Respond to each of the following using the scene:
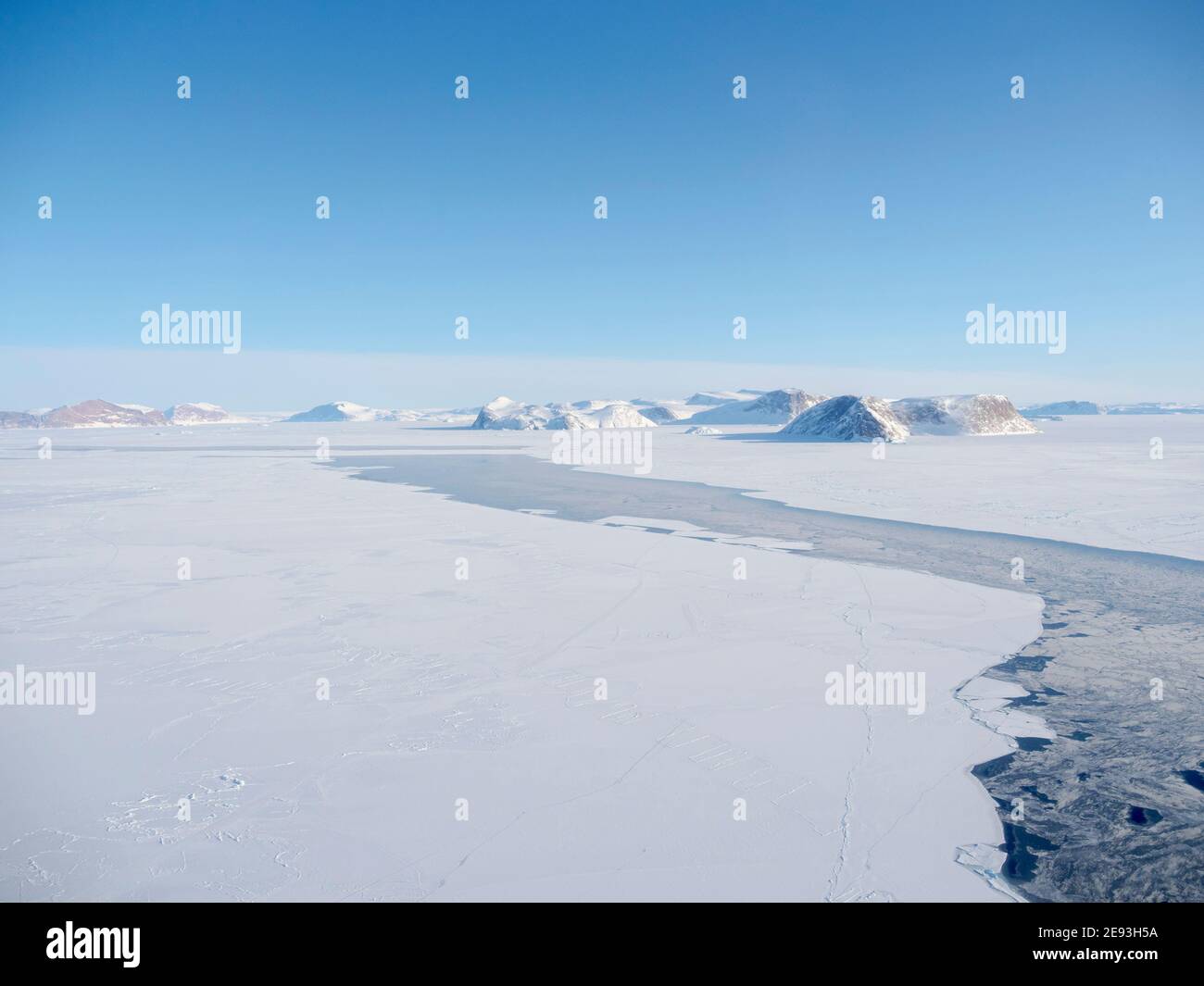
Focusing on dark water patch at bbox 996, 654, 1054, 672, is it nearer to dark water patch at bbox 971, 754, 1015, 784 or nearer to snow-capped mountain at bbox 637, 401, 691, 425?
dark water patch at bbox 971, 754, 1015, 784

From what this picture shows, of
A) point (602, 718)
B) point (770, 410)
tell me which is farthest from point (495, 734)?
point (770, 410)

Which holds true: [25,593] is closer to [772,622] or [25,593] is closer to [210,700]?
[210,700]

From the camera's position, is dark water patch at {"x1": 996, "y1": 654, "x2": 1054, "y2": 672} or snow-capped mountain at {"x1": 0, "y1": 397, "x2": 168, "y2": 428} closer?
dark water patch at {"x1": 996, "y1": 654, "x2": 1054, "y2": 672}

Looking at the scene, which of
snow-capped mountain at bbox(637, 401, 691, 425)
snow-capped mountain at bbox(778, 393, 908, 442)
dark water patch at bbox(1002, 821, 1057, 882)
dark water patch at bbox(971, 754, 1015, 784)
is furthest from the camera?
snow-capped mountain at bbox(637, 401, 691, 425)

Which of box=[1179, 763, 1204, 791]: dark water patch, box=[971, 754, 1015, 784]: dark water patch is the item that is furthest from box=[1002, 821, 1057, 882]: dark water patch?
box=[1179, 763, 1204, 791]: dark water patch

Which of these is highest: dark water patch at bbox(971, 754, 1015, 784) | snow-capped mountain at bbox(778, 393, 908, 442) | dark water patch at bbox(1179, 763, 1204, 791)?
snow-capped mountain at bbox(778, 393, 908, 442)

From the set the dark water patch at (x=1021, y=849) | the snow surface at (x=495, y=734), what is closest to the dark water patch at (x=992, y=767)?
the snow surface at (x=495, y=734)
